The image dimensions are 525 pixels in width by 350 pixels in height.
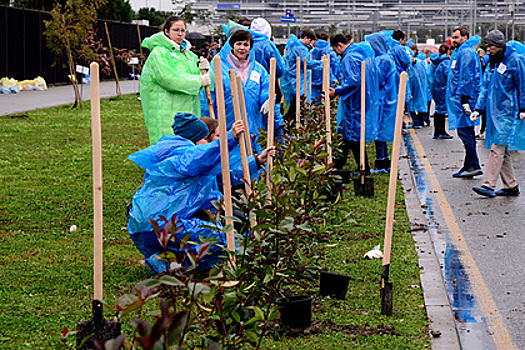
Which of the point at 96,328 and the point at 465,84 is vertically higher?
the point at 465,84

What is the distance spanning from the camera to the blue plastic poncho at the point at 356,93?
10875 millimetres

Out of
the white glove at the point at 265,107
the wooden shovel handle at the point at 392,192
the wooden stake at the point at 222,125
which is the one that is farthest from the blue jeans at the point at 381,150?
the wooden stake at the point at 222,125

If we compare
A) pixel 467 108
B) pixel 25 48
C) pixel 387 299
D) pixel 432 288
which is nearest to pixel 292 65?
pixel 467 108

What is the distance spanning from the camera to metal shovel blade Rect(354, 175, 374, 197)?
961cm

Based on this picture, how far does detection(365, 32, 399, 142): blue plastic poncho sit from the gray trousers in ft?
6.10

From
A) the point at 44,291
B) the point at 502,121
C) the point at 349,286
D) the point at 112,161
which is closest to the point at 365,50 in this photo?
the point at 502,121

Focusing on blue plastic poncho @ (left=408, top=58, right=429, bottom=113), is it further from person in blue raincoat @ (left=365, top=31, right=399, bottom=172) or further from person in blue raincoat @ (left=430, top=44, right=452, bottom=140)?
person in blue raincoat @ (left=365, top=31, right=399, bottom=172)

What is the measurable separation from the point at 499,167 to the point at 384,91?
229cm

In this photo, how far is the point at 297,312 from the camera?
15.7ft

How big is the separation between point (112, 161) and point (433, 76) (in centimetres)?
857

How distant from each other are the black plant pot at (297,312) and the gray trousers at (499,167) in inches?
224

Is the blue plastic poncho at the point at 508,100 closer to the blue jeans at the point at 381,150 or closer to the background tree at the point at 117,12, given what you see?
the blue jeans at the point at 381,150

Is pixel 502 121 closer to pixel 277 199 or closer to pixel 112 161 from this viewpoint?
pixel 112 161

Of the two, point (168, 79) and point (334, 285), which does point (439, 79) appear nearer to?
point (168, 79)
